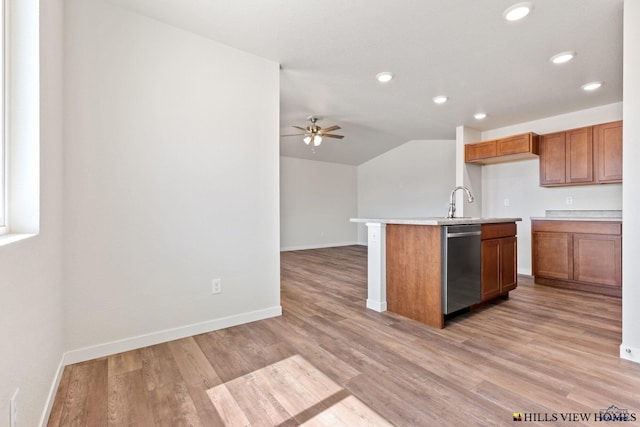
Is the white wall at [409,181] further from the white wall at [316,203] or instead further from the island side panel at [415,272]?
the island side panel at [415,272]

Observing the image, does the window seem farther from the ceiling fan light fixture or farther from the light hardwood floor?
the ceiling fan light fixture

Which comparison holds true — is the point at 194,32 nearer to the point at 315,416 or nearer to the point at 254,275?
the point at 254,275

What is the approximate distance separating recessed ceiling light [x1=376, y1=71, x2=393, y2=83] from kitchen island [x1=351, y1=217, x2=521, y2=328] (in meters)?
1.52

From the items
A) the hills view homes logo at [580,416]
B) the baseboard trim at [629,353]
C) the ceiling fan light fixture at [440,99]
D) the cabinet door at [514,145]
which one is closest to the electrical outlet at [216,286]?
the hills view homes logo at [580,416]

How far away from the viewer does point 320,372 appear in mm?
Result: 1784

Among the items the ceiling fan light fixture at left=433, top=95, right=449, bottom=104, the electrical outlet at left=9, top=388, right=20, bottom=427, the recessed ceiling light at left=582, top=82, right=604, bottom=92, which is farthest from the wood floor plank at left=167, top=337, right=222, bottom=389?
the recessed ceiling light at left=582, top=82, right=604, bottom=92

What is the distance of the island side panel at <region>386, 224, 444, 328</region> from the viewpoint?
246cm

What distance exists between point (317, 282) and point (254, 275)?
62.3 inches

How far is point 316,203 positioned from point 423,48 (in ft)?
17.8

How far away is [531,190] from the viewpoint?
4.52 meters

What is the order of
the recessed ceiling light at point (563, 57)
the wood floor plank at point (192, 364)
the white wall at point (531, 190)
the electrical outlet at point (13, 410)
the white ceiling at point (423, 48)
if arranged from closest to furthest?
1. the electrical outlet at point (13, 410)
2. the wood floor plank at point (192, 364)
3. the white ceiling at point (423, 48)
4. the recessed ceiling light at point (563, 57)
5. the white wall at point (531, 190)

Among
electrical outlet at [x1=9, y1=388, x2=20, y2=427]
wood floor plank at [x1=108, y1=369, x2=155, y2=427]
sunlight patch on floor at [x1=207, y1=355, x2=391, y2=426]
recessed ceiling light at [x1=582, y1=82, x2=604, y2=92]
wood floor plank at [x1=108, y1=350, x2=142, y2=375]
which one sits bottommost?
sunlight patch on floor at [x1=207, y1=355, x2=391, y2=426]

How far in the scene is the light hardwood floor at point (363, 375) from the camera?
1.42m

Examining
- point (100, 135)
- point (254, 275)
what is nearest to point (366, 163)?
point (254, 275)
